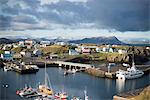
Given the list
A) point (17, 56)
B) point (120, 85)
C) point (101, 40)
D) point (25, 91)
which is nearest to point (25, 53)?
point (17, 56)

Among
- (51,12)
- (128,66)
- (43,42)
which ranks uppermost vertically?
(51,12)

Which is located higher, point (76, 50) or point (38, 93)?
point (76, 50)

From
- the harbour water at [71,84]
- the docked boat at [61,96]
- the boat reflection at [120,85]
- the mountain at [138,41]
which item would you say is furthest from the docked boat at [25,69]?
the mountain at [138,41]

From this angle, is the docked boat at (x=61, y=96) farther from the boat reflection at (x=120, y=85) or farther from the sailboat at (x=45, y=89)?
the boat reflection at (x=120, y=85)

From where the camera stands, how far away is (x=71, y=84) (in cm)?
362

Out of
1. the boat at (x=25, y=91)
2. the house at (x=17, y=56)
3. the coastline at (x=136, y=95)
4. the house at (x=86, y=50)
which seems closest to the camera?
the boat at (x=25, y=91)

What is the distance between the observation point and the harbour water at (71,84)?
3.54m

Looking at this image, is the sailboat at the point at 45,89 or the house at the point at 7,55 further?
the house at the point at 7,55

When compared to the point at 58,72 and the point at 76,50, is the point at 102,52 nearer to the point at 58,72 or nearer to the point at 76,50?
the point at 76,50

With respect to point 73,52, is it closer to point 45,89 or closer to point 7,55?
point 45,89

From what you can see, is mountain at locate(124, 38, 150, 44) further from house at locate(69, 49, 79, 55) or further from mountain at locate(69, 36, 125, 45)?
house at locate(69, 49, 79, 55)

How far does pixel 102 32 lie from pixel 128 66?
1.44 feet

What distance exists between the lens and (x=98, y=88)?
3645 millimetres

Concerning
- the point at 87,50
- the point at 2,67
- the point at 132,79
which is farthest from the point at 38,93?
the point at 132,79
